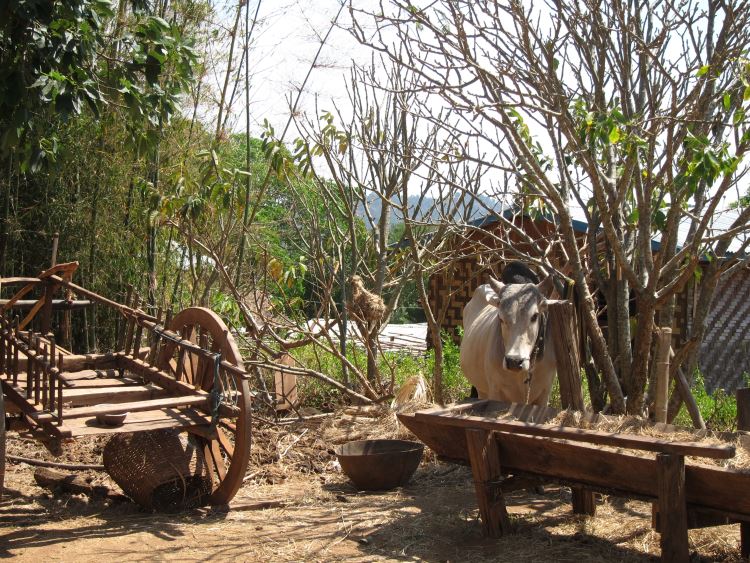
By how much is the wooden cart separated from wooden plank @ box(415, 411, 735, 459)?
1.23m

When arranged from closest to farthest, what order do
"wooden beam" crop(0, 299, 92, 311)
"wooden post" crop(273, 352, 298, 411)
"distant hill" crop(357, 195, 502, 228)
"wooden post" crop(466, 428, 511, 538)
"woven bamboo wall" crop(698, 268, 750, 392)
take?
"wooden post" crop(466, 428, 511, 538)
"wooden beam" crop(0, 299, 92, 311)
"distant hill" crop(357, 195, 502, 228)
"wooden post" crop(273, 352, 298, 411)
"woven bamboo wall" crop(698, 268, 750, 392)

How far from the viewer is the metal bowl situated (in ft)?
18.3

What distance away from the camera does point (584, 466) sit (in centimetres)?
396

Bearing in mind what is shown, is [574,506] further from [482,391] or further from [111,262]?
[111,262]

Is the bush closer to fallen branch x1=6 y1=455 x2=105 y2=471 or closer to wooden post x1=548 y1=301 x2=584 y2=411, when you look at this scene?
wooden post x1=548 y1=301 x2=584 y2=411

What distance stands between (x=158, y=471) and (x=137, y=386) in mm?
628

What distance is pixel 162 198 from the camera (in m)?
7.47

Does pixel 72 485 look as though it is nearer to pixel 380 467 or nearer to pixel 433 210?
pixel 380 467

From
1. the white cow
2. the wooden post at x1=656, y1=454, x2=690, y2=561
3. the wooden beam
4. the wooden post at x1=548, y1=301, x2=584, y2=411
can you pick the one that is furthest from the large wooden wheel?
the wooden post at x1=656, y1=454, x2=690, y2=561

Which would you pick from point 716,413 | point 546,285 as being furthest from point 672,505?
point 716,413

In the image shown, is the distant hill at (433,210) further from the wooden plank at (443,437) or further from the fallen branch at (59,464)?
the fallen branch at (59,464)

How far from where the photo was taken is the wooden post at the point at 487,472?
4.33m

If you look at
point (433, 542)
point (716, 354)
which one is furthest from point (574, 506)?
point (716, 354)

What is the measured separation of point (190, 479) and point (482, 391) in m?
2.53
